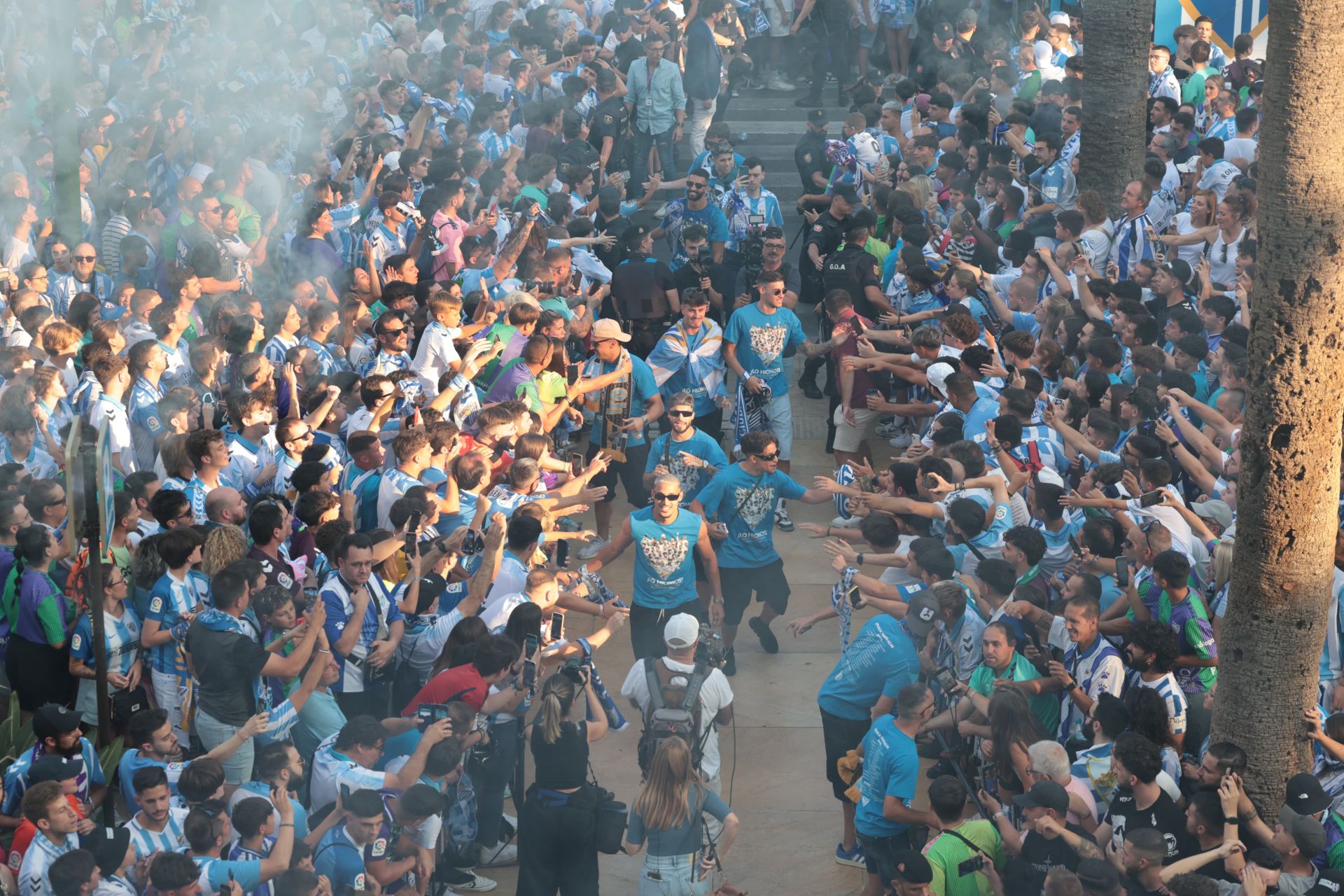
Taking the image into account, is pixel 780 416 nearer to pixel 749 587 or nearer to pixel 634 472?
pixel 634 472

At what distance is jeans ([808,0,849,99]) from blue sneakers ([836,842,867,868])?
14.6 meters

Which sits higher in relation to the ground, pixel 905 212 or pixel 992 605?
pixel 905 212

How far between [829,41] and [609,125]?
5.27 m

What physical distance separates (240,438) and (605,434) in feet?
10.2

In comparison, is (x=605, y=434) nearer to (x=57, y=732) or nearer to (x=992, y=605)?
(x=992, y=605)

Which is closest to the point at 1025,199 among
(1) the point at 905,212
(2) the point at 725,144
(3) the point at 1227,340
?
(1) the point at 905,212

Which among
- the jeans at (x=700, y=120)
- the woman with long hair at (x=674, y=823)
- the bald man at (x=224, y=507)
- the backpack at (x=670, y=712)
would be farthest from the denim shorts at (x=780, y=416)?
the jeans at (x=700, y=120)

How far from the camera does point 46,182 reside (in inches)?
559

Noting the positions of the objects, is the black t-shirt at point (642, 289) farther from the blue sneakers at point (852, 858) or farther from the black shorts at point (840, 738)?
the blue sneakers at point (852, 858)

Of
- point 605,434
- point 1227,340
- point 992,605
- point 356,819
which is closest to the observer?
point 356,819

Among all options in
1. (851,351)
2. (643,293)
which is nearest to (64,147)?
(643,293)

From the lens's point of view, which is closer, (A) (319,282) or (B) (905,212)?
(A) (319,282)

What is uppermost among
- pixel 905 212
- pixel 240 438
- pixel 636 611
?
pixel 905 212

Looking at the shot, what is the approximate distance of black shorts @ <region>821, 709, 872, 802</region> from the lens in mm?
7859
